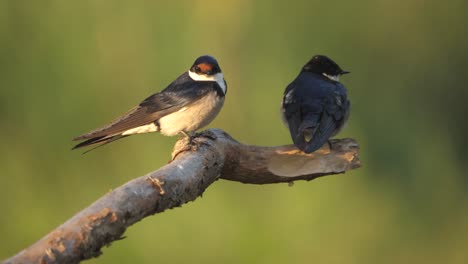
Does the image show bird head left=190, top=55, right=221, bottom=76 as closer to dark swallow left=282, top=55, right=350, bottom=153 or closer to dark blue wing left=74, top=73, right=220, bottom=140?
dark blue wing left=74, top=73, right=220, bottom=140

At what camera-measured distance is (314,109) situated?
3.20m

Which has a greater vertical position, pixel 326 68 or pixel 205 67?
pixel 205 67

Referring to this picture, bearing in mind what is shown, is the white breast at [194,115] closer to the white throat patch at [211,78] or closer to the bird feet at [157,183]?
the white throat patch at [211,78]

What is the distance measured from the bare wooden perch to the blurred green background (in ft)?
2.96

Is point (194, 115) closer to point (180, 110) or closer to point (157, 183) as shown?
point (180, 110)

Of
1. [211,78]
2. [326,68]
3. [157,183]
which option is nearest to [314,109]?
[211,78]

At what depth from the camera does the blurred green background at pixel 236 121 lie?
3.77m

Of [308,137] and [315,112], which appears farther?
[315,112]

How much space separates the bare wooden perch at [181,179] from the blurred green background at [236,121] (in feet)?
2.96

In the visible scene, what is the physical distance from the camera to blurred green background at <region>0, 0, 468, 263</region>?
3770mm

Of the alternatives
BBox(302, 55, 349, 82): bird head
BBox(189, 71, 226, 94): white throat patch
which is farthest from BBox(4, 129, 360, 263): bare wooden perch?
BBox(302, 55, 349, 82): bird head

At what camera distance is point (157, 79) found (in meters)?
3.90

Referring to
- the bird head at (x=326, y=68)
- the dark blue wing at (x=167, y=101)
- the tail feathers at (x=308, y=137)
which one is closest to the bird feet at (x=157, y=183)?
the tail feathers at (x=308, y=137)

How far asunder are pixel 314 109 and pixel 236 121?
0.72 meters
